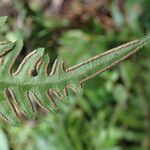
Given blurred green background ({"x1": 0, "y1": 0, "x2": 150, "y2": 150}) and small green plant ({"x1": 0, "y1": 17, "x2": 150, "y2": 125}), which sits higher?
blurred green background ({"x1": 0, "y1": 0, "x2": 150, "y2": 150})

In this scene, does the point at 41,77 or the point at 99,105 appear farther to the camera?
the point at 99,105

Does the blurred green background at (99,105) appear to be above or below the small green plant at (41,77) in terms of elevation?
above

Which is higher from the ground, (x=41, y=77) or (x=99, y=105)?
(x=99, y=105)

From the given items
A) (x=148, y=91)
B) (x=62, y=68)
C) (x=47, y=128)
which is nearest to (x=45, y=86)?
(x=62, y=68)

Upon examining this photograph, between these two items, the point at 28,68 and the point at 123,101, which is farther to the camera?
the point at 123,101

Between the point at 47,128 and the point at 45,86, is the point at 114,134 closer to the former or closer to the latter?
the point at 47,128

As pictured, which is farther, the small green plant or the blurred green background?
the blurred green background

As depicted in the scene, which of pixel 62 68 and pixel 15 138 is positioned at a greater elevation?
pixel 15 138

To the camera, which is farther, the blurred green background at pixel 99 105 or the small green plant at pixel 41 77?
the blurred green background at pixel 99 105
